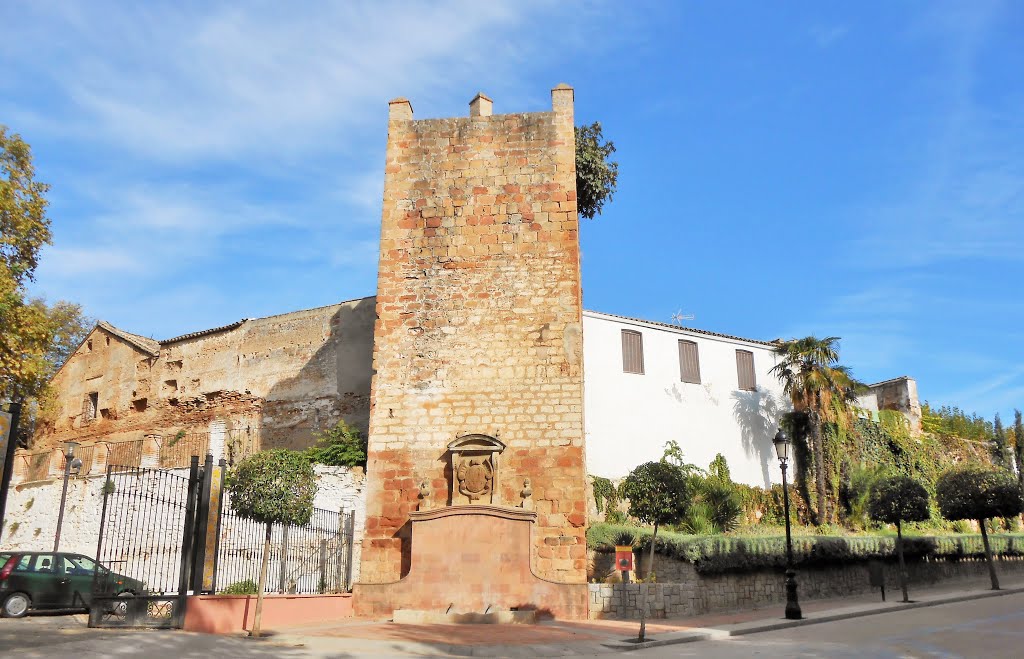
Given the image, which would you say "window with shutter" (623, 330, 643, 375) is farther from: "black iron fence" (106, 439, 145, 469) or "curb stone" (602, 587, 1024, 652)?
"black iron fence" (106, 439, 145, 469)

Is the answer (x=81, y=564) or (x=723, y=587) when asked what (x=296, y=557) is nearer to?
(x=81, y=564)

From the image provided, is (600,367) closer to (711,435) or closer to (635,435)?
(635,435)

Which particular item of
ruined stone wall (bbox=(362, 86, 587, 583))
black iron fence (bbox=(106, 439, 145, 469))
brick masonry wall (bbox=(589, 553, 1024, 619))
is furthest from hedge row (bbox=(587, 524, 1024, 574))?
black iron fence (bbox=(106, 439, 145, 469))

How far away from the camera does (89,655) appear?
876cm

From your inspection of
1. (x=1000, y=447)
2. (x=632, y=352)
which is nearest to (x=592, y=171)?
(x=632, y=352)

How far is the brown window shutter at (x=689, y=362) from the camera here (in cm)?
2575

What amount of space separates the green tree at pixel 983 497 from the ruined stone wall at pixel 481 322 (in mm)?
12797

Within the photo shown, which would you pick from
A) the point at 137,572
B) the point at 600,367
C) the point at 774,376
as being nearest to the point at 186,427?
the point at 137,572

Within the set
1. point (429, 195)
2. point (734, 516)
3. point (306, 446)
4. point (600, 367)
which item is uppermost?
point (429, 195)

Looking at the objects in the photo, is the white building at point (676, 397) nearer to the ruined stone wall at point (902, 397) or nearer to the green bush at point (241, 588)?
the ruined stone wall at point (902, 397)

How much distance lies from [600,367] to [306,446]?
9054 mm

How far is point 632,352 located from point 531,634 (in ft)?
44.7

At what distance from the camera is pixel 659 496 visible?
660 inches

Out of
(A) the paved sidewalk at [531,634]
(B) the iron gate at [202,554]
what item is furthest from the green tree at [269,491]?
(A) the paved sidewalk at [531,634]
